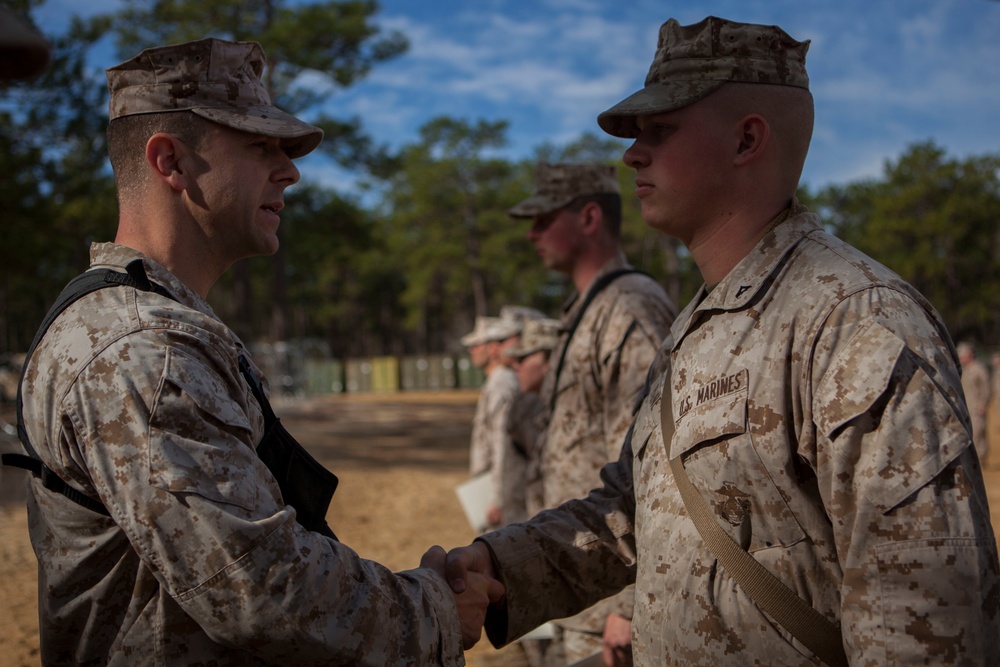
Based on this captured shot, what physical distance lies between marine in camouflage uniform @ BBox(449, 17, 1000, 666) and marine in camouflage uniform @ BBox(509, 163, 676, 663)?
50.7 inches

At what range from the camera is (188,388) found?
76.2 inches

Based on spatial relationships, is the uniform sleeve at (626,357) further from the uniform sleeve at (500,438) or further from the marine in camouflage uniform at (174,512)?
the uniform sleeve at (500,438)

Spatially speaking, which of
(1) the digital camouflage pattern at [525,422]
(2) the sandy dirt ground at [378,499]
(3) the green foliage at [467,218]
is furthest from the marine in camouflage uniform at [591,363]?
(3) the green foliage at [467,218]

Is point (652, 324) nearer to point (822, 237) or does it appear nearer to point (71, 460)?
point (822, 237)

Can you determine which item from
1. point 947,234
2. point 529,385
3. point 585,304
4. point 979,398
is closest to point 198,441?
point 585,304

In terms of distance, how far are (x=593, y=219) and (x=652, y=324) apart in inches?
37.2

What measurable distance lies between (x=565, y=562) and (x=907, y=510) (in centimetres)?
140

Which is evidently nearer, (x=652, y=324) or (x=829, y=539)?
(x=829, y=539)

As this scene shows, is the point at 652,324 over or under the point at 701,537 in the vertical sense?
over

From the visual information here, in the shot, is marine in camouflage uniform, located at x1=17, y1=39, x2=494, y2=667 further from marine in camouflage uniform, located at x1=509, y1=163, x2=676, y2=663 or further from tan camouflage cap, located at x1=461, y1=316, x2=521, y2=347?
tan camouflage cap, located at x1=461, y1=316, x2=521, y2=347

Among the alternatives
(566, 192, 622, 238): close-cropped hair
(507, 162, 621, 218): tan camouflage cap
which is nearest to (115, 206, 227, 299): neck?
(507, 162, 621, 218): tan camouflage cap

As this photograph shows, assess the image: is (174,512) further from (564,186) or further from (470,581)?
(564,186)

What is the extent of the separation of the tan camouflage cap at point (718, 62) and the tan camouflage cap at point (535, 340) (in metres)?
3.92

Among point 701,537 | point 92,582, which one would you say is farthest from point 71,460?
point 701,537
